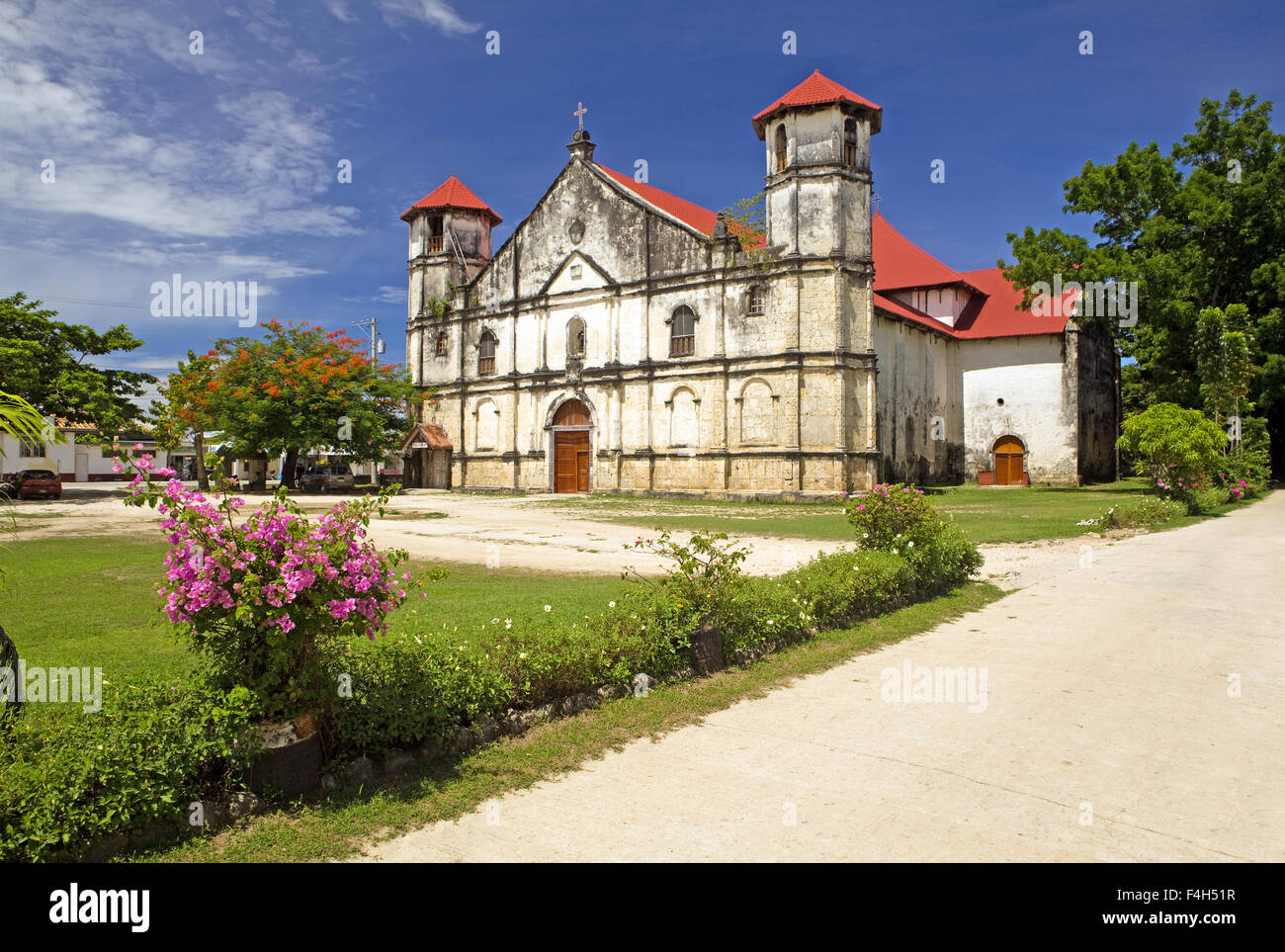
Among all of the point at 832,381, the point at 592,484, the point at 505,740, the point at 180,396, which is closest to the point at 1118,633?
the point at 505,740

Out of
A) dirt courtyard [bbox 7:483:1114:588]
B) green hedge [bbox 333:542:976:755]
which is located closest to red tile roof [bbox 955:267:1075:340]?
dirt courtyard [bbox 7:483:1114:588]

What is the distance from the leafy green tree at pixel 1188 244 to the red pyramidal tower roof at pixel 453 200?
23446mm

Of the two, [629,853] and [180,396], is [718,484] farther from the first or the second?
[629,853]

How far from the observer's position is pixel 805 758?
15.5 feet

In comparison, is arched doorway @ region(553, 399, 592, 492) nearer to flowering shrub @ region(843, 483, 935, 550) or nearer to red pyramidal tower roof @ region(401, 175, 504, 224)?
red pyramidal tower roof @ region(401, 175, 504, 224)

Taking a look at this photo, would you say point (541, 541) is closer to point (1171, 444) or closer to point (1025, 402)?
point (1171, 444)

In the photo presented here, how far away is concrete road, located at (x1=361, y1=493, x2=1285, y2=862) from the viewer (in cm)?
361

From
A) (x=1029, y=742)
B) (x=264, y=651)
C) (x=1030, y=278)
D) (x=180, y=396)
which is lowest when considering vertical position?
(x=1029, y=742)

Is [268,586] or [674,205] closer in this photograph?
[268,586]

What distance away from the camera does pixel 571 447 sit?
113 feet

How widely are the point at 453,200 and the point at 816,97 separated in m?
18.1

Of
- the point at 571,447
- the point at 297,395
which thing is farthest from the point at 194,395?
the point at 571,447

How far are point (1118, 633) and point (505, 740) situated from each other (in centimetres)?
→ 626

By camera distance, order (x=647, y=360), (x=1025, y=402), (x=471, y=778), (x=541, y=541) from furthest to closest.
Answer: (x=1025, y=402) → (x=647, y=360) → (x=541, y=541) → (x=471, y=778)
